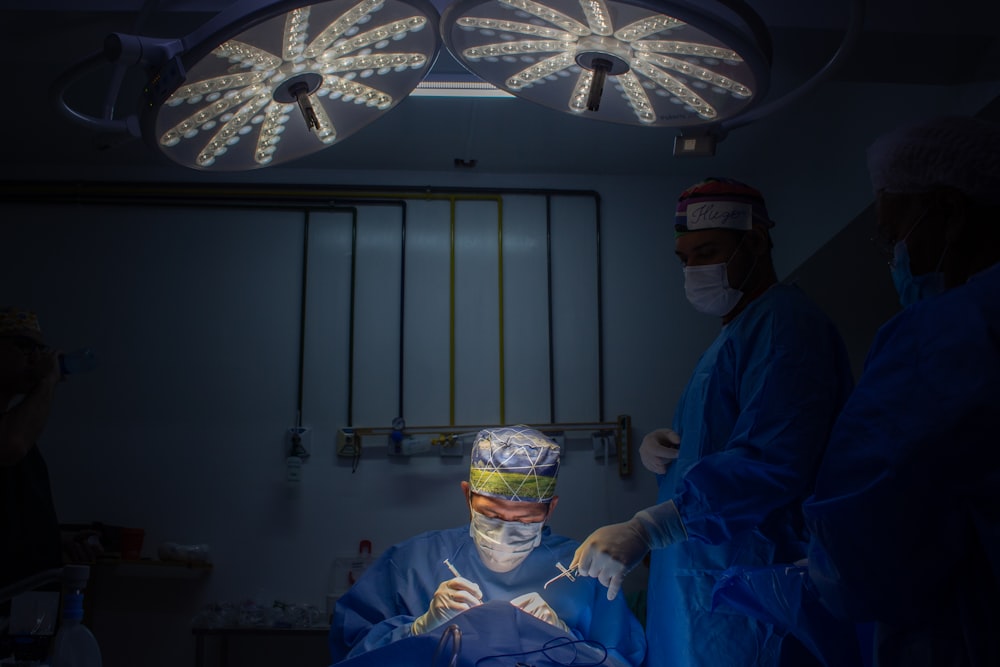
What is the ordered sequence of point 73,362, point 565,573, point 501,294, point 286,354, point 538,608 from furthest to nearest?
point 501,294 < point 286,354 < point 73,362 < point 538,608 < point 565,573

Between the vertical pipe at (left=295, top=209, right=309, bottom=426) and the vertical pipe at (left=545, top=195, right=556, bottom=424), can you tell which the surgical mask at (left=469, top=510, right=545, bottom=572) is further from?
the vertical pipe at (left=295, top=209, right=309, bottom=426)

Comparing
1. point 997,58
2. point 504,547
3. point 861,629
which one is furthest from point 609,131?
point 861,629

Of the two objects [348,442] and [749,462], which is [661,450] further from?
[348,442]

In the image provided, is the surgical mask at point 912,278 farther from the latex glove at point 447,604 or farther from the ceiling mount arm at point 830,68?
the latex glove at point 447,604

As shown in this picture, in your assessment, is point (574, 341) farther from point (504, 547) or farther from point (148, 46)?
point (148, 46)

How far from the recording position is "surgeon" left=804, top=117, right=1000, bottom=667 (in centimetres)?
121

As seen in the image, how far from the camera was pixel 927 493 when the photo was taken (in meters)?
1.22

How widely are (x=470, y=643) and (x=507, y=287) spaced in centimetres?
234

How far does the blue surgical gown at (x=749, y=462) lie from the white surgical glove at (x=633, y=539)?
57 mm

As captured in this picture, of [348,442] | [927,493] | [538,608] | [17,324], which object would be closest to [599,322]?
[348,442]

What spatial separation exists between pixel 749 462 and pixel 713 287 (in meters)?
0.59

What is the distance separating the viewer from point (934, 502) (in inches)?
48.3

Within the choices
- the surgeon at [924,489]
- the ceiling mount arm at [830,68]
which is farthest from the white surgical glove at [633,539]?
the ceiling mount arm at [830,68]

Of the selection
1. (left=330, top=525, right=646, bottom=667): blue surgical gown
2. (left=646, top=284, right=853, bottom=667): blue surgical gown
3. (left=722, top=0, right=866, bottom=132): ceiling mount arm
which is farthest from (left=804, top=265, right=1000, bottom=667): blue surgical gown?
(left=330, top=525, right=646, bottom=667): blue surgical gown
